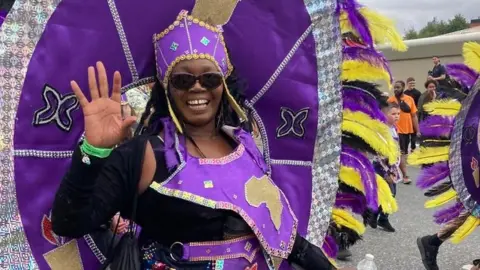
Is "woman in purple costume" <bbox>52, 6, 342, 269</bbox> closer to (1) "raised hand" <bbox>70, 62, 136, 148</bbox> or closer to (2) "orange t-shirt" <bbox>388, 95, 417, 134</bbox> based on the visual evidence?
(1) "raised hand" <bbox>70, 62, 136, 148</bbox>

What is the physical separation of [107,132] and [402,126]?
7093mm

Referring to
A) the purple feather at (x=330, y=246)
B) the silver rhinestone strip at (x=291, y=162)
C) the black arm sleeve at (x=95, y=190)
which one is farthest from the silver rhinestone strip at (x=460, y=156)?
the black arm sleeve at (x=95, y=190)

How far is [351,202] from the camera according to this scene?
2363 mm

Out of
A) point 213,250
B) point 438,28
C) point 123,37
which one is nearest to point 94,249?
point 213,250

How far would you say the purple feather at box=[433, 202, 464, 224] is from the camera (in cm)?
330

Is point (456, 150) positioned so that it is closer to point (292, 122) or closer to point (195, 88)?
point (292, 122)

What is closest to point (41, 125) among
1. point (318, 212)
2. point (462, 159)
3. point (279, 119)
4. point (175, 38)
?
point (175, 38)

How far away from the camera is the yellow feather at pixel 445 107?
3.18 m

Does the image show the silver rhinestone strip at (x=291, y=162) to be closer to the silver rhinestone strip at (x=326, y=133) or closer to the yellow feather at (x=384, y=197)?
the silver rhinestone strip at (x=326, y=133)

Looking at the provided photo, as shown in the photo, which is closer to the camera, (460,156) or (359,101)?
(359,101)

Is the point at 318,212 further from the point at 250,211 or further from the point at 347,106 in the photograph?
the point at 250,211

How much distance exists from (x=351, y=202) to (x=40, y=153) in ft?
4.06

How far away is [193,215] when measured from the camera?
158 cm

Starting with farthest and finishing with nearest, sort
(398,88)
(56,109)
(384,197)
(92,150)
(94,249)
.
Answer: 1. (398,88)
2. (384,197)
3. (94,249)
4. (56,109)
5. (92,150)
